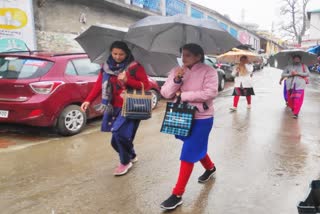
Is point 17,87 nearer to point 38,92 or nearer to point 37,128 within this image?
point 38,92

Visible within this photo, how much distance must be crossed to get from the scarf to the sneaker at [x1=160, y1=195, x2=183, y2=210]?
1340mm

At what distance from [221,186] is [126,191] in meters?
1.09

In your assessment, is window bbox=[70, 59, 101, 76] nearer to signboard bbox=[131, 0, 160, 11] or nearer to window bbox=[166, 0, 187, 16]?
signboard bbox=[131, 0, 160, 11]

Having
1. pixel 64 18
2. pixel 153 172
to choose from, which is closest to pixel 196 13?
pixel 64 18

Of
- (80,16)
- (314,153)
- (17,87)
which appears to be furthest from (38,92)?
(80,16)

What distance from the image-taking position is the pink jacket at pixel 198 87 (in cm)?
350

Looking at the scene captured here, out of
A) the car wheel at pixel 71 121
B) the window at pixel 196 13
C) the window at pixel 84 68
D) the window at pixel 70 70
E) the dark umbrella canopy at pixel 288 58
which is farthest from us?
the window at pixel 196 13

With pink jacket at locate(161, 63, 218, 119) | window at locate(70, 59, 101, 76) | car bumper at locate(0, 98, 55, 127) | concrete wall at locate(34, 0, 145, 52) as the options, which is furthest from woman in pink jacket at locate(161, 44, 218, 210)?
concrete wall at locate(34, 0, 145, 52)

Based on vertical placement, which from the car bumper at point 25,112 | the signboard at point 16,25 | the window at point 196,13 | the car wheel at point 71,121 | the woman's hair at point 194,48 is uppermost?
the window at point 196,13

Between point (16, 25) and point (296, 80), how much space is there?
7.24m

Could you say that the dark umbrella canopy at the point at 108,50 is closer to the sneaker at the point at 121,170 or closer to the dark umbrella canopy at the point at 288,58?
the sneaker at the point at 121,170

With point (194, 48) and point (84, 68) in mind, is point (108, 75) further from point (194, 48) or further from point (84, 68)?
point (84, 68)

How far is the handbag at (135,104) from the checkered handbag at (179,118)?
0.58 meters

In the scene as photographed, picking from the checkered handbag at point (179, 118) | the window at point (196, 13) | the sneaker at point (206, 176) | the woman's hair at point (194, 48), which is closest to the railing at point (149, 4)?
the window at point (196, 13)
